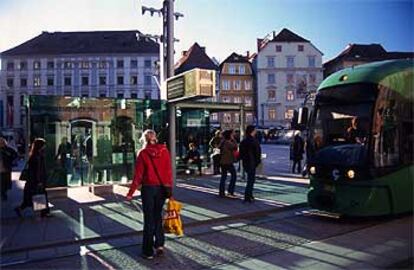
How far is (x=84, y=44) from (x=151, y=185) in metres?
79.2

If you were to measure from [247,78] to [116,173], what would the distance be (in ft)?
223

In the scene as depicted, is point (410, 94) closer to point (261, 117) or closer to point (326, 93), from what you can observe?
point (326, 93)

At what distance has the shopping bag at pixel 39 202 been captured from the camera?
952 cm

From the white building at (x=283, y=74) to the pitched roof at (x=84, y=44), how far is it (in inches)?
716

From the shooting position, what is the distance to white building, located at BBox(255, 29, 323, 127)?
7756cm

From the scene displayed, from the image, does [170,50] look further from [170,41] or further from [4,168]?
[4,168]

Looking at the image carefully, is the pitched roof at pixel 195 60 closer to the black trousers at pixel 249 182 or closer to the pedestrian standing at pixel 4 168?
the pedestrian standing at pixel 4 168

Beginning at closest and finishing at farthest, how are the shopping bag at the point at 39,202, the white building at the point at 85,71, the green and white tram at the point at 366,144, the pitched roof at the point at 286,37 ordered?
the green and white tram at the point at 366,144 < the shopping bag at the point at 39,202 < the pitched roof at the point at 286,37 < the white building at the point at 85,71

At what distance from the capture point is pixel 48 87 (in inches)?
3194

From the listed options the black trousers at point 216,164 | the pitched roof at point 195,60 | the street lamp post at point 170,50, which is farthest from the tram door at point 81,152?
the pitched roof at point 195,60

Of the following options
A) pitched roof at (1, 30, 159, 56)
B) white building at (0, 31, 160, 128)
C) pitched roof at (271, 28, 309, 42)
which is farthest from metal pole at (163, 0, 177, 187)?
pitched roof at (1, 30, 159, 56)

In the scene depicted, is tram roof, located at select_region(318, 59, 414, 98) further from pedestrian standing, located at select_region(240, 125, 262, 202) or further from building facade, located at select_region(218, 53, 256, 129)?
building facade, located at select_region(218, 53, 256, 129)

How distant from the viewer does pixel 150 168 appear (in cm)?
666

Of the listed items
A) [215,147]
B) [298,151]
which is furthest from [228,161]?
[298,151]
